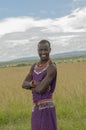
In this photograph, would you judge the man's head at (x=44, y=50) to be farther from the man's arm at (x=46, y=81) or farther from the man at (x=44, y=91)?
the man's arm at (x=46, y=81)

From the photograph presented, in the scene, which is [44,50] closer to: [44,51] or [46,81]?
[44,51]

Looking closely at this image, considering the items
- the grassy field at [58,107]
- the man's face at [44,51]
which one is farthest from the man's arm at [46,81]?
the grassy field at [58,107]

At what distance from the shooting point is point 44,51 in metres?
4.16

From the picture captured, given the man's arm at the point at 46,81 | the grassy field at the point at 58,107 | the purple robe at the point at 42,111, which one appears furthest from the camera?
the grassy field at the point at 58,107

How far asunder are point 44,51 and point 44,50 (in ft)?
0.04

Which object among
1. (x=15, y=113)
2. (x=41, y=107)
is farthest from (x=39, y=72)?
(x=15, y=113)

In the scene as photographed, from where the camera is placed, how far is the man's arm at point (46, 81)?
4004 millimetres

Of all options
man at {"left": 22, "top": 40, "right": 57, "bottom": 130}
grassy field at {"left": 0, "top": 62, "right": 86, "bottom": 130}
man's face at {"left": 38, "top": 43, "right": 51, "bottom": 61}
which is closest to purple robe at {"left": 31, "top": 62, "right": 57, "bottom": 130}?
man at {"left": 22, "top": 40, "right": 57, "bottom": 130}

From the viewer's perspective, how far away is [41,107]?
4121 millimetres

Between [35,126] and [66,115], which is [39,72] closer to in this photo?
[35,126]

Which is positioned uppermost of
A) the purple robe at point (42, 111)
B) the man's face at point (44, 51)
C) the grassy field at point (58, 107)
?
the man's face at point (44, 51)

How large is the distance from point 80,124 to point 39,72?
309 centimetres

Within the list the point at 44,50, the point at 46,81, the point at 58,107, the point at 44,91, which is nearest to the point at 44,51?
the point at 44,50

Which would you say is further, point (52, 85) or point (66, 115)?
point (66, 115)
